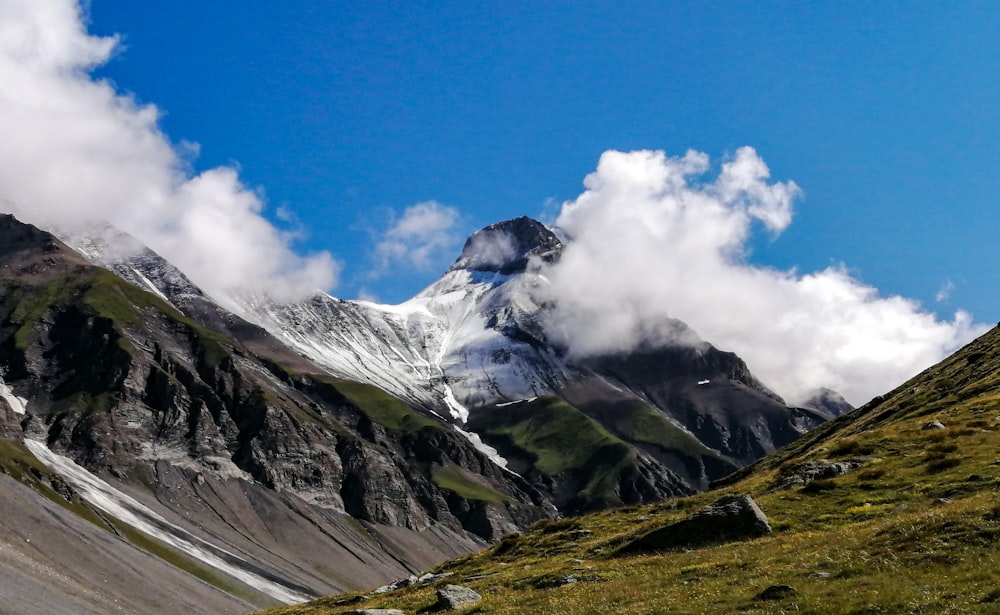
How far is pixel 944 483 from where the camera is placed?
4178cm

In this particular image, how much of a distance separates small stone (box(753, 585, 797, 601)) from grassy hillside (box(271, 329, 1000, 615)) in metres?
0.18

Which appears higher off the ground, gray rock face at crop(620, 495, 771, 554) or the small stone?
gray rock face at crop(620, 495, 771, 554)

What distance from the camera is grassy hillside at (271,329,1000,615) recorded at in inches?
1034

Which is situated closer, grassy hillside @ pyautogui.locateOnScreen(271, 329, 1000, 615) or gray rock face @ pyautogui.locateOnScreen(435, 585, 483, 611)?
grassy hillside @ pyautogui.locateOnScreen(271, 329, 1000, 615)

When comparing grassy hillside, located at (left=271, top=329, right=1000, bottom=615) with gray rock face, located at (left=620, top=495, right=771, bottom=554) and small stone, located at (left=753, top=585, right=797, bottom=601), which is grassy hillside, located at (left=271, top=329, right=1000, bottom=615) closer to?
small stone, located at (left=753, top=585, right=797, bottom=601)

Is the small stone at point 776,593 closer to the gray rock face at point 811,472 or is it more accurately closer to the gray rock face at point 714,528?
the gray rock face at point 714,528

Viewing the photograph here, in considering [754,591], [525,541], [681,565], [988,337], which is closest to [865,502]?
[681,565]

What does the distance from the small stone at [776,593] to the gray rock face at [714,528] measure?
1383 cm

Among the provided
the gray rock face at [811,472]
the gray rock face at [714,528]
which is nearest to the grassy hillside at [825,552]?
the gray rock face at [811,472]

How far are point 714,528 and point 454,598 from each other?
13687 millimetres

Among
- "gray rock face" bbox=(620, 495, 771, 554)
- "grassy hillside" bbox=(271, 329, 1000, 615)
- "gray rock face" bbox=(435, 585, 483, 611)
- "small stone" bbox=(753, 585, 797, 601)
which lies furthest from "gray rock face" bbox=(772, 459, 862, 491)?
"small stone" bbox=(753, 585, 797, 601)

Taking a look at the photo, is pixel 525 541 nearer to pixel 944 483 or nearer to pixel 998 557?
pixel 944 483

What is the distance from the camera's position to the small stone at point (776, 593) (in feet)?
89.5

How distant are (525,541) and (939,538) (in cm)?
3545
